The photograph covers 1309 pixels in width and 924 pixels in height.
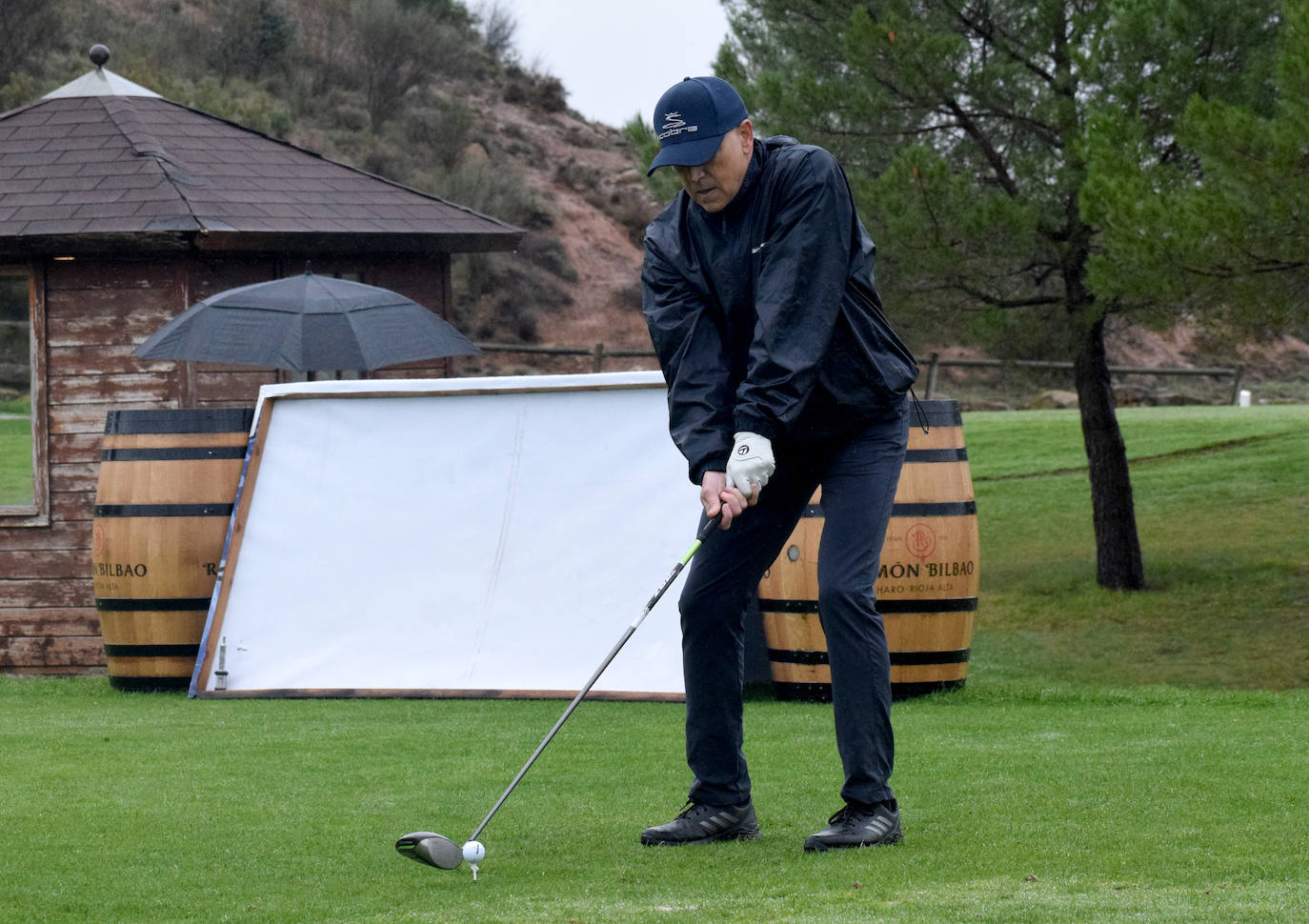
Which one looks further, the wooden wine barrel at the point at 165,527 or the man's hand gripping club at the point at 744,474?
the wooden wine barrel at the point at 165,527

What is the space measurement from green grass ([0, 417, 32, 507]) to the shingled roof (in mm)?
1191

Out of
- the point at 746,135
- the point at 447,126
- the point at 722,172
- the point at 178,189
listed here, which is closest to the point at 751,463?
the point at 722,172

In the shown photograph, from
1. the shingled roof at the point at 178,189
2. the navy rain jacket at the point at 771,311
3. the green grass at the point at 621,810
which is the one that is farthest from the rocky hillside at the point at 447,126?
the navy rain jacket at the point at 771,311

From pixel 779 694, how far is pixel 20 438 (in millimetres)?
5293

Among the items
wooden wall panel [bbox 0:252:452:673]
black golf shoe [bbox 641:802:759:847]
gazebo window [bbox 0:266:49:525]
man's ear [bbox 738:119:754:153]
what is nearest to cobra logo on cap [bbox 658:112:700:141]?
man's ear [bbox 738:119:754:153]

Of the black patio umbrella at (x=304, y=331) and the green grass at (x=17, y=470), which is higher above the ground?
the black patio umbrella at (x=304, y=331)

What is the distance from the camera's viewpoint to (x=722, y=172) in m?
3.62

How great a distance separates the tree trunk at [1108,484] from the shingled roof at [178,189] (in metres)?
5.06

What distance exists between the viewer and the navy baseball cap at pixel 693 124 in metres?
3.57

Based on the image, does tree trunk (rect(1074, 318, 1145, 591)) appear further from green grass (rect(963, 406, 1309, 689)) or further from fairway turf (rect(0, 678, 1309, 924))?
fairway turf (rect(0, 678, 1309, 924))

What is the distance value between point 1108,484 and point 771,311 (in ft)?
33.5

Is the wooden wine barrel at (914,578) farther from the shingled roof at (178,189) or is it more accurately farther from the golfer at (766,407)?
the shingled roof at (178,189)

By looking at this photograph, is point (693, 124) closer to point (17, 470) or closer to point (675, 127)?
point (675, 127)

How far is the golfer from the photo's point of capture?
3.53 meters
